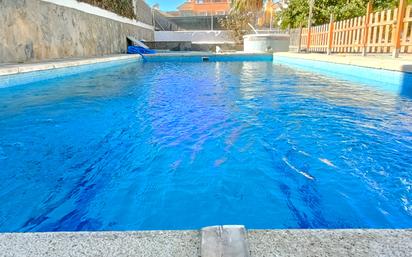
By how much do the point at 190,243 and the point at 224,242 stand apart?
0.12 meters

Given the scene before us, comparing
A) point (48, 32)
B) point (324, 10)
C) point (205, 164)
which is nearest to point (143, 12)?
point (324, 10)

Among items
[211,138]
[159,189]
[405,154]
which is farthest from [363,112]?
[159,189]

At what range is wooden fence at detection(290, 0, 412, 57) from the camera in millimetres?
6684

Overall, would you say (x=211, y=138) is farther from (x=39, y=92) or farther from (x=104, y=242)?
(x=39, y=92)

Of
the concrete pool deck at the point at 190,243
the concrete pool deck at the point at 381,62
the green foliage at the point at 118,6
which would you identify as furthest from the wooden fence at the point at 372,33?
the green foliage at the point at 118,6

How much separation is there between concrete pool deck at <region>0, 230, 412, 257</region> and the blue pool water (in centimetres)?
68

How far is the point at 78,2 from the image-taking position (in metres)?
11.5

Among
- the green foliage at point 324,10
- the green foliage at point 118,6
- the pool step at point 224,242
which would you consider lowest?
the pool step at point 224,242

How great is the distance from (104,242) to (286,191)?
142cm

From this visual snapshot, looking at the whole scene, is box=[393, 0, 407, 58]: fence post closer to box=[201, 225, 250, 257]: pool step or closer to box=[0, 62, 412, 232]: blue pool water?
box=[0, 62, 412, 232]: blue pool water

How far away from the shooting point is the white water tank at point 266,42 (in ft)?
53.3

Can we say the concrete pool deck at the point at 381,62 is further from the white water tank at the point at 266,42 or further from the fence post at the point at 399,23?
the white water tank at the point at 266,42

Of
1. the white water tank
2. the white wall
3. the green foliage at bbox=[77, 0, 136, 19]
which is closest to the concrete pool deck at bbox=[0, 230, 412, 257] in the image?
the green foliage at bbox=[77, 0, 136, 19]

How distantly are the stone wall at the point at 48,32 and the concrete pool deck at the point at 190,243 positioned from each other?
8.35 meters
